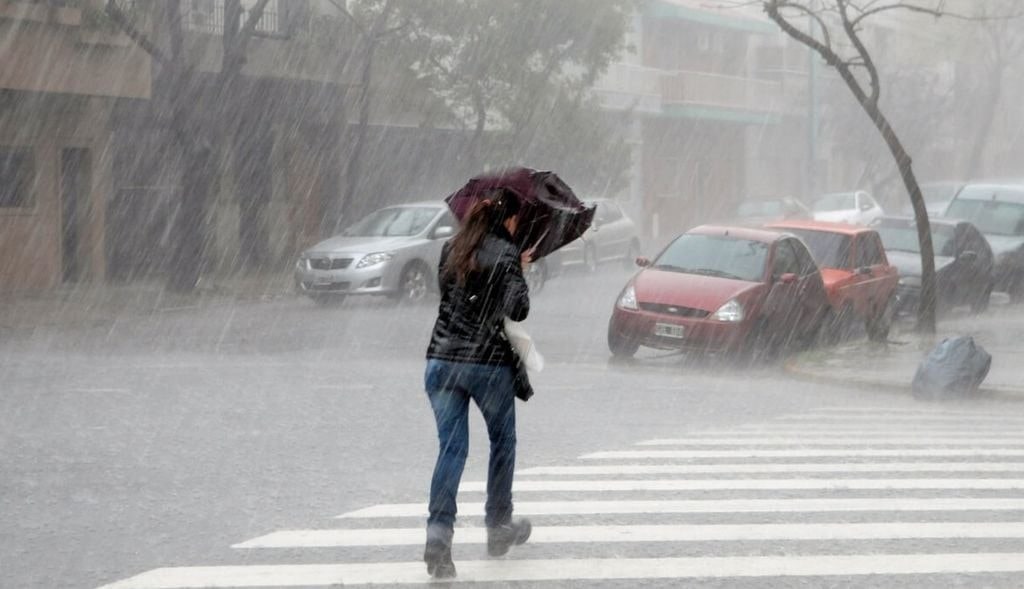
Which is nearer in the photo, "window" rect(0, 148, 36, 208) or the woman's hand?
the woman's hand

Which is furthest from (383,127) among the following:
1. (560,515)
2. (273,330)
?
(560,515)

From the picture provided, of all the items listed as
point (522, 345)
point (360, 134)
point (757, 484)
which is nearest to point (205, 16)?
point (360, 134)

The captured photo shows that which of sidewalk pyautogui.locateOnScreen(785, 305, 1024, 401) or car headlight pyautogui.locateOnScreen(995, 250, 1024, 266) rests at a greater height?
sidewalk pyautogui.locateOnScreen(785, 305, 1024, 401)

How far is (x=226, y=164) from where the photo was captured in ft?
104

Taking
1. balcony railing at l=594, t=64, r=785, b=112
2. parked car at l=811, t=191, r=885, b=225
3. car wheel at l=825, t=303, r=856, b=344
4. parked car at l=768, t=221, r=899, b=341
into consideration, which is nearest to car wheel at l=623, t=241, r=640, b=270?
parked car at l=811, t=191, r=885, b=225

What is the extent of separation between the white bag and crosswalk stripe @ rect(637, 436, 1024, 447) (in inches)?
169

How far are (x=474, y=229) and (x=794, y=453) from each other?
4.43 meters

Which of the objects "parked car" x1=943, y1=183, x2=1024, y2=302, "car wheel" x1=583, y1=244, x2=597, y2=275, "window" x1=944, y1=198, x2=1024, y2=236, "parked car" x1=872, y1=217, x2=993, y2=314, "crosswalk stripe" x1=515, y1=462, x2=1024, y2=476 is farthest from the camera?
"car wheel" x1=583, y1=244, x2=597, y2=275

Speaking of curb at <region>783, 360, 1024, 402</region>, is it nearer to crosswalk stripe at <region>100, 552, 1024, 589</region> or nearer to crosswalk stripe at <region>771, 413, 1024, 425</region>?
crosswalk stripe at <region>771, 413, 1024, 425</region>

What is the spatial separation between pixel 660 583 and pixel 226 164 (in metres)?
26.1

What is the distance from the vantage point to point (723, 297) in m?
16.9

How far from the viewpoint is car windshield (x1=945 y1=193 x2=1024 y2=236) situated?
28389 mm

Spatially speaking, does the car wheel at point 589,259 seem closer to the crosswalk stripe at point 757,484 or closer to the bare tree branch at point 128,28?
the bare tree branch at point 128,28

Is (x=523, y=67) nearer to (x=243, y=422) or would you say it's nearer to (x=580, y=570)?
(x=243, y=422)
